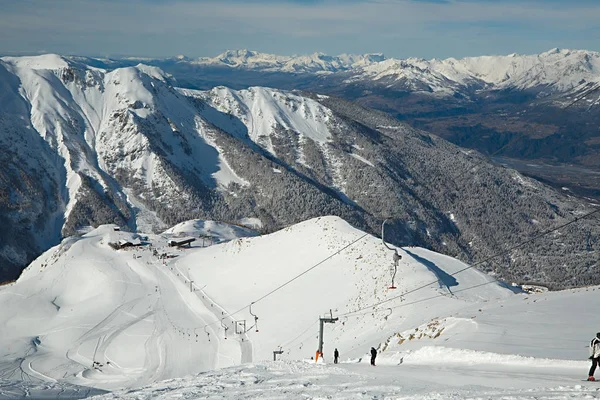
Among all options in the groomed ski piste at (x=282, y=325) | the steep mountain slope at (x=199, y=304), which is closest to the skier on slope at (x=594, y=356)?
the groomed ski piste at (x=282, y=325)

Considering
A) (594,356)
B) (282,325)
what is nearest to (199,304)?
(282,325)

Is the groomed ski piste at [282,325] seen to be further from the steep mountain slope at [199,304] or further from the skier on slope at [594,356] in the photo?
the skier on slope at [594,356]

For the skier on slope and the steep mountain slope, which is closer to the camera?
the skier on slope

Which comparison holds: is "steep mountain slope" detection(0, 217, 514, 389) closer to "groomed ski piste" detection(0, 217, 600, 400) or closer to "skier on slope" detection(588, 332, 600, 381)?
"groomed ski piste" detection(0, 217, 600, 400)

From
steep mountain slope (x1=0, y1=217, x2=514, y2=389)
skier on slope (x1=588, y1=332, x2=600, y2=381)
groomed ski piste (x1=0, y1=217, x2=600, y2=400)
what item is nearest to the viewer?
skier on slope (x1=588, y1=332, x2=600, y2=381)

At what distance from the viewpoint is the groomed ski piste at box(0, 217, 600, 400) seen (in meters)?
18.5

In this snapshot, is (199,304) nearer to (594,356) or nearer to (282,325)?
(282,325)

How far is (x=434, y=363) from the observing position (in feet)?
70.9

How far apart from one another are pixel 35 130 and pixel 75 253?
137 metres

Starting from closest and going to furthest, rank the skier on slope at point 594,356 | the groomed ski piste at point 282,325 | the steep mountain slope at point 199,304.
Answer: the skier on slope at point 594,356 → the groomed ski piste at point 282,325 → the steep mountain slope at point 199,304

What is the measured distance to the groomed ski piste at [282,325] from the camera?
60.6 feet

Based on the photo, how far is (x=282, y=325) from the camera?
44719 millimetres

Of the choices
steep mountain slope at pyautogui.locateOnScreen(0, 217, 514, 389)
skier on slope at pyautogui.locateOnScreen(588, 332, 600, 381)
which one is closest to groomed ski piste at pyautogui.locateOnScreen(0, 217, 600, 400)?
steep mountain slope at pyautogui.locateOnScreen(0, 217, 514, 389)

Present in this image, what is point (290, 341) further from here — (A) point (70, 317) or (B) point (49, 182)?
(B) point (49, 182)
